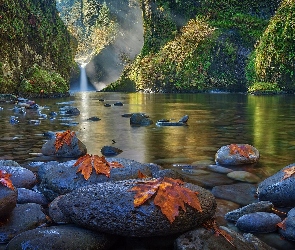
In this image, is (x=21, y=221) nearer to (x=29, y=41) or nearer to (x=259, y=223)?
(x=259, y=223)

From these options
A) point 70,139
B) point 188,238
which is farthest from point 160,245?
point 70,139

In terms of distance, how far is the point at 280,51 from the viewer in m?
37.4

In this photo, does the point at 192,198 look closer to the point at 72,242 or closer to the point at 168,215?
the point at 168,215

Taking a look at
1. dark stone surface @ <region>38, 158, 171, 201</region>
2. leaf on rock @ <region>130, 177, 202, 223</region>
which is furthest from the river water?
leaf on rock @ <region>130, 177, 202, 223</region>

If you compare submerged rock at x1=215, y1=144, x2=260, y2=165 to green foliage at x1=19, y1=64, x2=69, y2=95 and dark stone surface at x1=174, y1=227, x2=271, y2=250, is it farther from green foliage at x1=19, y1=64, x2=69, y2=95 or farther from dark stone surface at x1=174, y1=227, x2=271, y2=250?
green foliage at x1=19, y1=64, x2=69, y2=95

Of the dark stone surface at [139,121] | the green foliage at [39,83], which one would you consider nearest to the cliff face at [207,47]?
the green foliage at [39,83]

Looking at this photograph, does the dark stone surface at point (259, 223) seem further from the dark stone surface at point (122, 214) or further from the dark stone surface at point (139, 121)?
the dark stone surface at point (139, 121)

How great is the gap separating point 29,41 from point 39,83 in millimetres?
5726

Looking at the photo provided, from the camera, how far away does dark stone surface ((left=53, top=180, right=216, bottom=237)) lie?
142 inches

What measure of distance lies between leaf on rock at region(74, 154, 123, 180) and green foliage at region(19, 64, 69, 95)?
99.7ft

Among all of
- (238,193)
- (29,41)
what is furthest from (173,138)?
(29,41)

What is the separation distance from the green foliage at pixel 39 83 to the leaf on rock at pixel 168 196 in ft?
105

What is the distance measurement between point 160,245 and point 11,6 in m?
35.2

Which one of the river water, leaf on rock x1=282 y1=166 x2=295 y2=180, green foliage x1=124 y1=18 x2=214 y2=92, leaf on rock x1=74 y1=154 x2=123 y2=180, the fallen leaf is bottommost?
the river water
